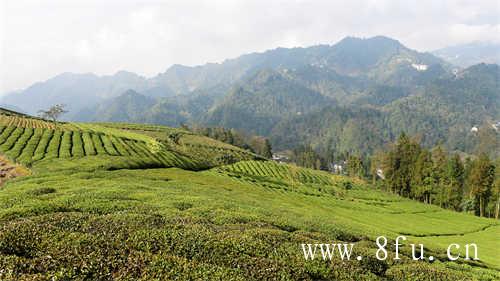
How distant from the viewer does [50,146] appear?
2638 inches

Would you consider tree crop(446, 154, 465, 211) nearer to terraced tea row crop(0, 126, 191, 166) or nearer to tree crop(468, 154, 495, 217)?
tree crop(468, 154, 495, 217)

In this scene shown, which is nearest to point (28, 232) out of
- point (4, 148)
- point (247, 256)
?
point (247, 256)

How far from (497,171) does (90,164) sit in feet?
424

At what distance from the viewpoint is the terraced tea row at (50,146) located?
57519 mm

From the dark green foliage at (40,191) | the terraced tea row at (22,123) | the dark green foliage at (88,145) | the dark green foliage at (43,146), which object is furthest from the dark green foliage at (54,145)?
the dark green foliage at (40,191)

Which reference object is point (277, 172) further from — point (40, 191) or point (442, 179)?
point (40, 191)

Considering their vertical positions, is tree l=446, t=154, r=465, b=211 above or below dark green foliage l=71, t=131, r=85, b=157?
below

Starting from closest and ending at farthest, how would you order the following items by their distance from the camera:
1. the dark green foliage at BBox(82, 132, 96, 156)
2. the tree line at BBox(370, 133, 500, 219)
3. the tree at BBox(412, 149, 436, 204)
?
1. the dark green foliage at BBox(82, 132, 96, 156)
2. the tree line at BBox(370, 133, 500, 219)
3. the tree at BBox(412, 149, 436, 204)

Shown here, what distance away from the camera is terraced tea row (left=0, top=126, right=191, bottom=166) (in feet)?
189

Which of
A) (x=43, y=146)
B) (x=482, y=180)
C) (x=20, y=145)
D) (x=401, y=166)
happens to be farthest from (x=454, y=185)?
(x=20, y=145)

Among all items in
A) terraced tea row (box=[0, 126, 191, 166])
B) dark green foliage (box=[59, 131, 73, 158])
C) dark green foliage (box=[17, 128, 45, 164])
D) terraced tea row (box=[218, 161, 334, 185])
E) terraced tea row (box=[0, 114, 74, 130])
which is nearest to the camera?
dark green foliage (box=[17, 128, 45, 164])

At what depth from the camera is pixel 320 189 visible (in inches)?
3725

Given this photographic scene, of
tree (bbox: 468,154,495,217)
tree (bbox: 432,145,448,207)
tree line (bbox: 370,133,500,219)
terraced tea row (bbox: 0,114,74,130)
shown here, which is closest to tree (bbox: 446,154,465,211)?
tree line (bbox: 370,133,500,219)

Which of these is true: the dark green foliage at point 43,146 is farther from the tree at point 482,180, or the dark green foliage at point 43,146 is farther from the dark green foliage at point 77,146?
the tree at point 482,180
